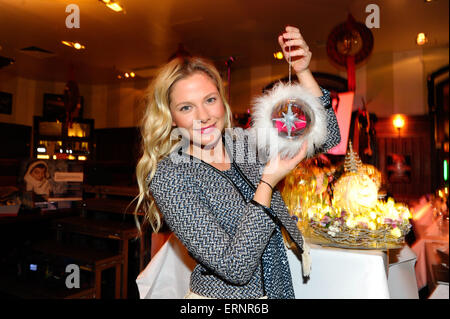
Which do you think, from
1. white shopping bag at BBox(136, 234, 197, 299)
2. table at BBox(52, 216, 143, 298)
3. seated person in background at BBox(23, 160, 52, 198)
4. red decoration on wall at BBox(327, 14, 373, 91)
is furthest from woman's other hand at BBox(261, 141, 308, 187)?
red decoration on wall at BBox(327, 14, 373, 91)

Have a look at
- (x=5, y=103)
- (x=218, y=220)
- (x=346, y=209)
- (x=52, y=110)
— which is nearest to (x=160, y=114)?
(x=218, y=220)

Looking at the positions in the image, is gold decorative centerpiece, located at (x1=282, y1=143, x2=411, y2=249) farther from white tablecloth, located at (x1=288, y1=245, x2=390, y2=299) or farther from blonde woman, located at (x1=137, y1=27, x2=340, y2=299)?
blonde woman, located at (x1=137, y1=27, x2=340, y2=299)

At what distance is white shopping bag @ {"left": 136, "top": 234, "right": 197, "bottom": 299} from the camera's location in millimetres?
1637

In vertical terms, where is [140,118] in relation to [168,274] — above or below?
above

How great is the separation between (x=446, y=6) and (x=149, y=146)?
5.02 m

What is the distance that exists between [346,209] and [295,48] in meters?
0.75

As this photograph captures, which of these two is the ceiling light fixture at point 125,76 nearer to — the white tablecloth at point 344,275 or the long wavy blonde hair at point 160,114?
the long wavy blonde hair at point 160,114

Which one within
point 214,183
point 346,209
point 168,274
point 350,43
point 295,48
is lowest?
point 168,274

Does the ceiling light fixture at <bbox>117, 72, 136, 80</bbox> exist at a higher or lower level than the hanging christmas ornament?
higher

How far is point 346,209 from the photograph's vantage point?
4.42 ft

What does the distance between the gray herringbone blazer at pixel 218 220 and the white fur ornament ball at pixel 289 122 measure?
186mm

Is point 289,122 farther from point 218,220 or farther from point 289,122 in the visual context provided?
point 218,220

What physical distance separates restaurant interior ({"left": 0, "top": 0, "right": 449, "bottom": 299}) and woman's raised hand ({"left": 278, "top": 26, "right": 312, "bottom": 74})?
33 cm

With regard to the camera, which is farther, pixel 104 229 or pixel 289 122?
→ pixel 104 229
